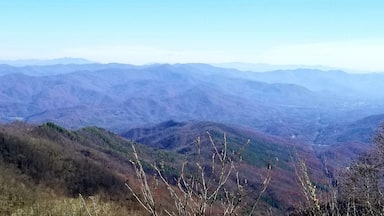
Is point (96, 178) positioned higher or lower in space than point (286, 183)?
higher

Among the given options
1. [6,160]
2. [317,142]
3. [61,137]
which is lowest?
[317,142]

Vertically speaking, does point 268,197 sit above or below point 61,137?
below

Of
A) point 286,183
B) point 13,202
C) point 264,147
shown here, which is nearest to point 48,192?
point 13,202

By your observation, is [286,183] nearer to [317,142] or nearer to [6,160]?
[6,160]

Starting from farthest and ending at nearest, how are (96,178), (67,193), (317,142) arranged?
(317,142)
(96,178)
(67,193)

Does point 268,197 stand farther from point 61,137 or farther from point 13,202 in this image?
point 13,202

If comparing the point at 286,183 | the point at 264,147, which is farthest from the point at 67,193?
the point at 264,147

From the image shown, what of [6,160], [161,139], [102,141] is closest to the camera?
[6,160]

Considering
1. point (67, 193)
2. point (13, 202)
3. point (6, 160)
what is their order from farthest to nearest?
point (6, 160) → point (67, 193) → point (13, 202)

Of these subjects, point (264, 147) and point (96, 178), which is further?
point (264, 147)
